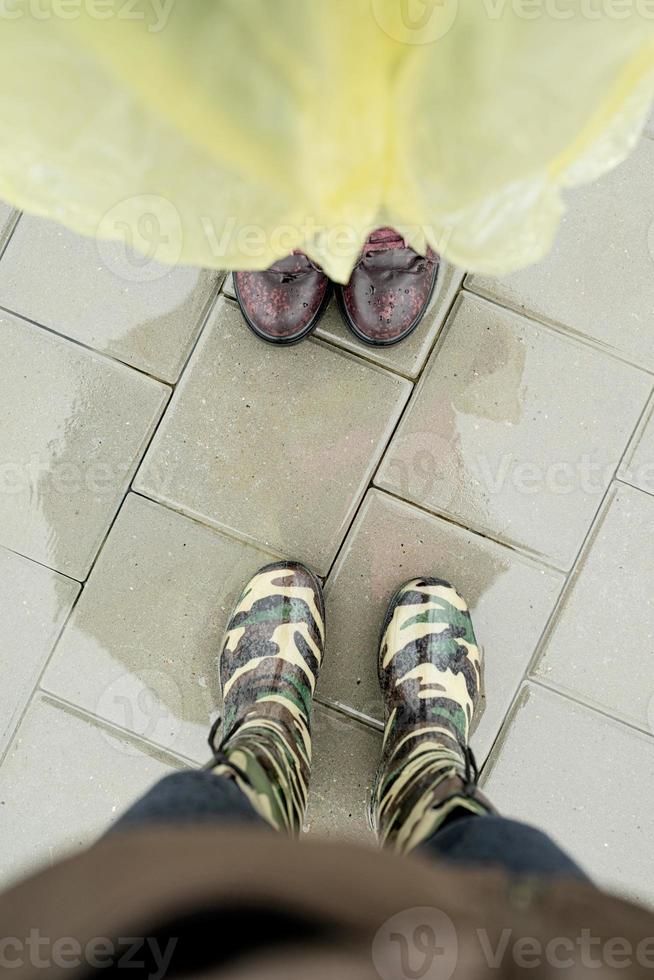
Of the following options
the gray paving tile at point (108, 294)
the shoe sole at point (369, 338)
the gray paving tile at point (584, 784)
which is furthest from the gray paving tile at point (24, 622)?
the gray paving tile at point (584, 784)

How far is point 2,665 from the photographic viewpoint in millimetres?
1692

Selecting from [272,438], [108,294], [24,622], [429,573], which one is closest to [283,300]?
[272,438]

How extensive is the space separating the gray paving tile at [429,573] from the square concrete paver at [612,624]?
0.21ft

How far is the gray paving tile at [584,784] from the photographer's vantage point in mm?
1641

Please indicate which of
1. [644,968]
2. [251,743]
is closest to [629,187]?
[251,743]

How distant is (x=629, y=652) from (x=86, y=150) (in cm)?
155

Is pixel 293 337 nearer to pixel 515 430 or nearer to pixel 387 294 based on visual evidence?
pixel 387 294

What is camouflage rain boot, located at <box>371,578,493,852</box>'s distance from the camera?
58.6 inches

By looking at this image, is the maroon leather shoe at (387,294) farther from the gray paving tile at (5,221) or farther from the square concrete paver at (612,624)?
the gray paving tile at (5,221)

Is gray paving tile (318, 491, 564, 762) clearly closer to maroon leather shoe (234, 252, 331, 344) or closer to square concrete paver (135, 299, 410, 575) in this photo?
square concrete paver (135, 299, 410, 575)

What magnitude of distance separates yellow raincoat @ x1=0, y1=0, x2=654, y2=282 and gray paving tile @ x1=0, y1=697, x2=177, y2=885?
132 cm

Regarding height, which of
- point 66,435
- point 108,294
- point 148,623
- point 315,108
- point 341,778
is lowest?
point 341,778

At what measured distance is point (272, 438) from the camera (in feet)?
5.49

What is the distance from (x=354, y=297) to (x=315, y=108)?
93 centimetres
